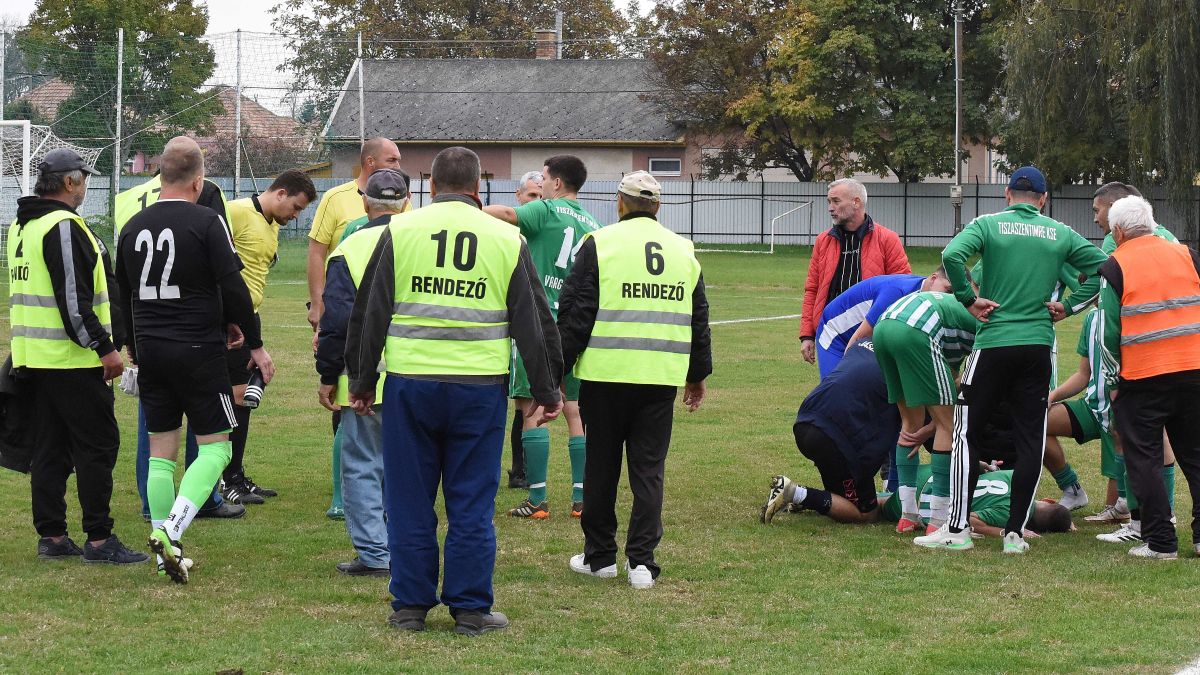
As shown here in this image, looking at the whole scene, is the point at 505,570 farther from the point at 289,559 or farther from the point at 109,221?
the point at 109,221

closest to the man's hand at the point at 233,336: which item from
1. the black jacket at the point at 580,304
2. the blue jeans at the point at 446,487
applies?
the blue jeans at the point at 446,487

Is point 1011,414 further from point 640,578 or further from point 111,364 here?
point 111,364

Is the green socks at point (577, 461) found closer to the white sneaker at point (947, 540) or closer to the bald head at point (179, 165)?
the white sneaker at point (947, 540)

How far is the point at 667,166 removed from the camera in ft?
189

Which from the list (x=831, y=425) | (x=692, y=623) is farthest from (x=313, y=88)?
(x=692, y=623)

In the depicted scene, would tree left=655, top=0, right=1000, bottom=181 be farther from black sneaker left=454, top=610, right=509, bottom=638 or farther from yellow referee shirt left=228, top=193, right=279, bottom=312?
black sneaker left=454, top=610, right=509, bottom=638

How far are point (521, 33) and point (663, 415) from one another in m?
61.4

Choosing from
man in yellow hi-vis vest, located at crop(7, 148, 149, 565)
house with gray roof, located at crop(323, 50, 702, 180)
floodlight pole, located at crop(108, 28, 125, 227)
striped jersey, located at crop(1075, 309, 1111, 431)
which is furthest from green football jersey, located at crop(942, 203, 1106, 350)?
house with gray roof, located at crop(323, 50, 702, 180)

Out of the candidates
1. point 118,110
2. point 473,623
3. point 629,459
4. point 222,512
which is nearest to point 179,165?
point 222,512

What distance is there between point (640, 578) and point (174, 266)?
8.85 feet

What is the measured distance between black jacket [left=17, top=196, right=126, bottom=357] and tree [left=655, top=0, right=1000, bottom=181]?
4159cm

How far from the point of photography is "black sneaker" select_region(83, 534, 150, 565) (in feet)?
23.6

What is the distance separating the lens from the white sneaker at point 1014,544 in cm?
775

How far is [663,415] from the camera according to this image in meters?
6.99
